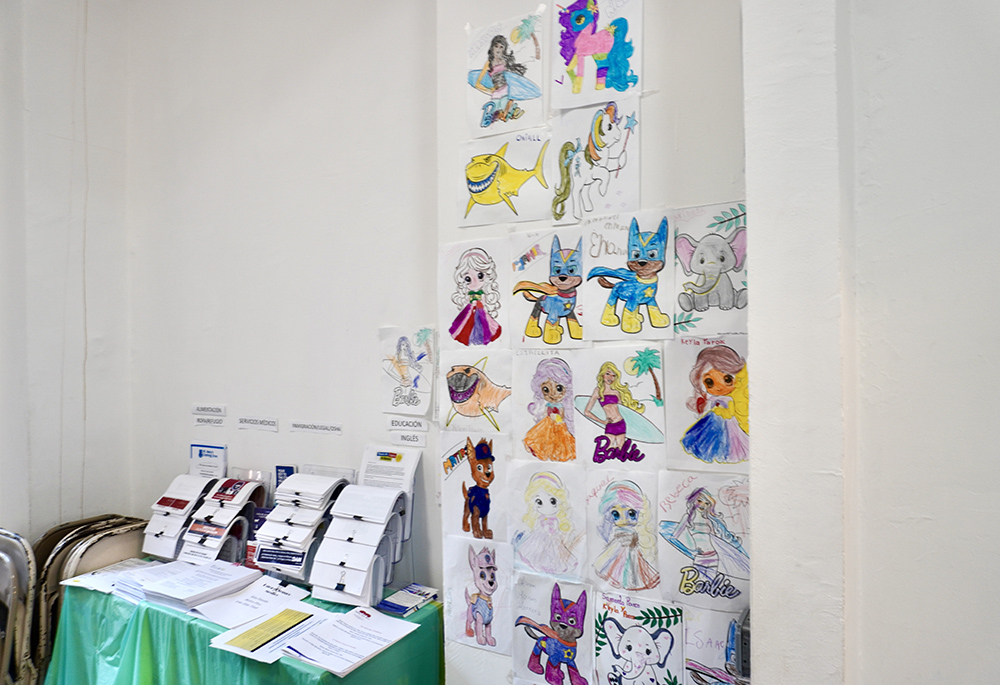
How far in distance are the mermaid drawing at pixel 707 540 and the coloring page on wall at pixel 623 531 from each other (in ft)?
0.20

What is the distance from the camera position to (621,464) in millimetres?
1475

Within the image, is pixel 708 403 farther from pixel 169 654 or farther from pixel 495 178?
pixel 169 654

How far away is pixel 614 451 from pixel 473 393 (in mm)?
414

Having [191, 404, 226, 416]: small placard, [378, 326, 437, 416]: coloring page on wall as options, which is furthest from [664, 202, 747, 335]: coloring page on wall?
[191, 404, 226, 416]: small placard

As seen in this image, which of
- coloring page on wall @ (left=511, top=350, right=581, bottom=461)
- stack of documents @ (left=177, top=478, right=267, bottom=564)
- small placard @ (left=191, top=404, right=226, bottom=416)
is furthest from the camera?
small placard @ (left=191, top=404, right=226, bottom=416)

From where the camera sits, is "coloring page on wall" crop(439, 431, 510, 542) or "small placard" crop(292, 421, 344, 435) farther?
"small placard" crop(292, 421, 344, 435)

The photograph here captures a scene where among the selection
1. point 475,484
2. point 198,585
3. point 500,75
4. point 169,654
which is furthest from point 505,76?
point 169,654

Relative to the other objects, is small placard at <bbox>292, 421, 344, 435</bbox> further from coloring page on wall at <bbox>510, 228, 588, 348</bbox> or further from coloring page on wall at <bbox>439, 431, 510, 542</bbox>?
coloring page on wall at <bbox>510, 228, 588, 348</bbox>

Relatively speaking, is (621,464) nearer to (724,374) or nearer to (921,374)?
(724,374)

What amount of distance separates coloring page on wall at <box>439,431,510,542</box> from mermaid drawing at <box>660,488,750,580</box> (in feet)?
1.43

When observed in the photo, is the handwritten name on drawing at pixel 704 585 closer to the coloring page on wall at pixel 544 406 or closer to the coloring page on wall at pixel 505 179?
the coloring page on wall at pixel 544 406

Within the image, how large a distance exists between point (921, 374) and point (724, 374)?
40cm

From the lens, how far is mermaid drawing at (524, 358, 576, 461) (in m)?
1.54

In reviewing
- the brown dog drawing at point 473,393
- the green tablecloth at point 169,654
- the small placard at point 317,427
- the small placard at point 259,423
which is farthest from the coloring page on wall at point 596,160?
the small placard at point 259,423
